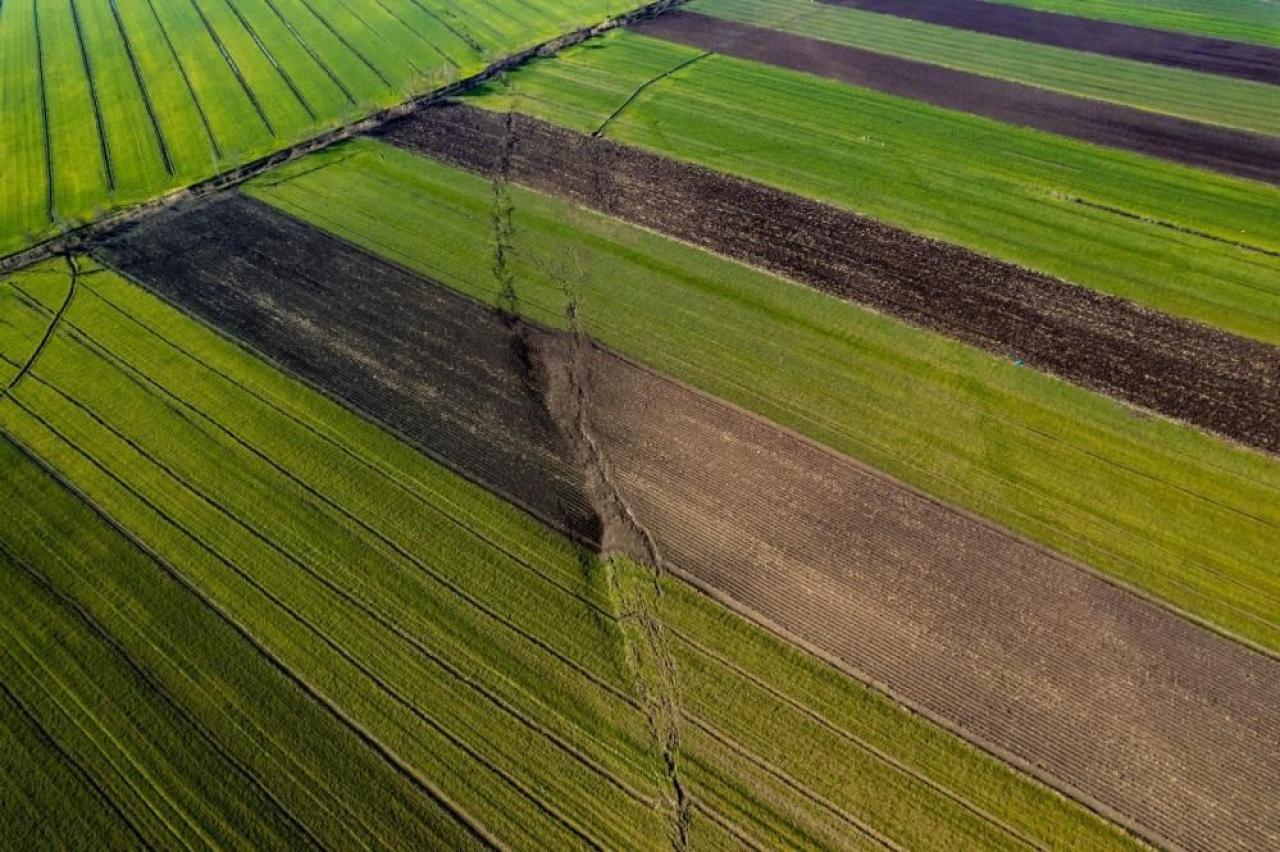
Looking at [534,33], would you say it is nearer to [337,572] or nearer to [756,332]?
[756,332]

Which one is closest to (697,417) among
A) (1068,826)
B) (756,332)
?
(756,332)

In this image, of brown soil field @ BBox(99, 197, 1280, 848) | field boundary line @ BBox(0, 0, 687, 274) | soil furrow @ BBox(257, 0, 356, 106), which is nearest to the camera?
brown soil field @ BBox(99, 197, 1280, 848)

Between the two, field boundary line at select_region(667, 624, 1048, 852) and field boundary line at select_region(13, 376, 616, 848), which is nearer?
field boundary line at select_region(667, 624, 1048, 852)

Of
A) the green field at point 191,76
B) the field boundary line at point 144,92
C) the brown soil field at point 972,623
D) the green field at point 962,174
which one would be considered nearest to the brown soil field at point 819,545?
the brown soil field at point 972,623

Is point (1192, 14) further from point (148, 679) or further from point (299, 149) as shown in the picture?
point (148, 679)

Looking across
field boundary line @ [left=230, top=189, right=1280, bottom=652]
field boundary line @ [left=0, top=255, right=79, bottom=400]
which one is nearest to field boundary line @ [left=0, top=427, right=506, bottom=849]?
field boundary line @ [left=0, top=255, right=79, bottom=400]

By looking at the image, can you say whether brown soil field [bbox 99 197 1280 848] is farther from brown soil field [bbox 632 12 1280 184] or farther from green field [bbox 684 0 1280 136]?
green field [bbox 684 0 1280 136]

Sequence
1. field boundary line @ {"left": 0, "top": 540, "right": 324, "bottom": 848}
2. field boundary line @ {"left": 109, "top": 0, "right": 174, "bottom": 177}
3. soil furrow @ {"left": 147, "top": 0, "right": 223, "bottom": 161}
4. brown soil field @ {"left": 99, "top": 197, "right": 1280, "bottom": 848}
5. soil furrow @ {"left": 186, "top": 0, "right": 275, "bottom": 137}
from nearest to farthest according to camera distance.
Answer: field boundary line @ {"left": 0, "top": 540, "right": 324, "bottom": 848} < brown soil field @ {"left": 99, "top": 197, "right": 1280, "bottom": 848} < field boundary line @ {"left": 109, "top": 0, "right": 174, "bottom": 177} < soil furrow @ {"left": 147, "top": 0, "right": 223, "bottom": 161} < soil furrow @ {"left": 186, "top": 0, "right": 275, "bottom": 137}
